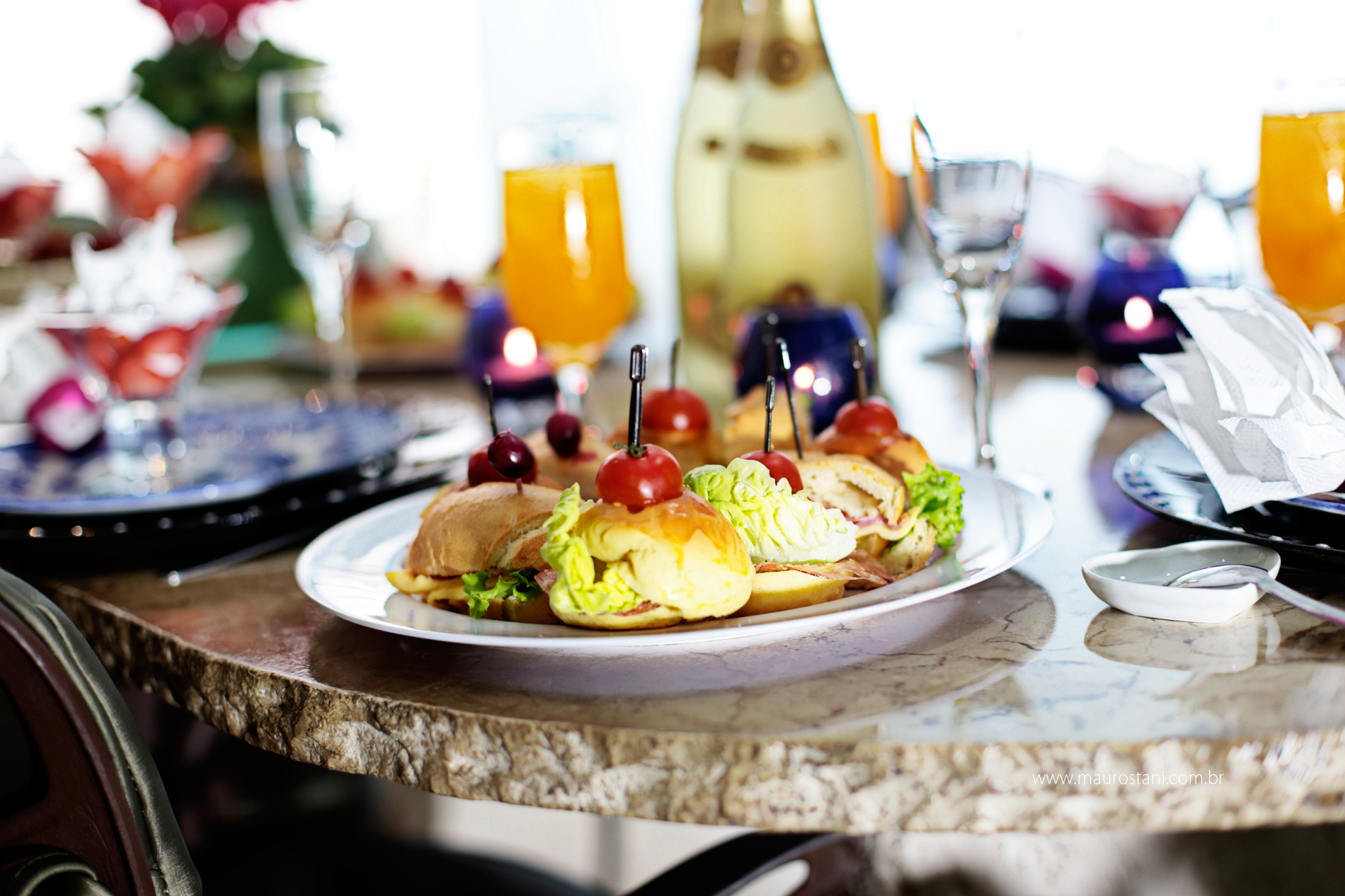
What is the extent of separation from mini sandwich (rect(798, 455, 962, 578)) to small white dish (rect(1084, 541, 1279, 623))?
0.28ft

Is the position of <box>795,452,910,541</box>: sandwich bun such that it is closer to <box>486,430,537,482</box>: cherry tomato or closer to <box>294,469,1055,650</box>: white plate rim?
<box>294,469,1055,650</box>: white plate rim

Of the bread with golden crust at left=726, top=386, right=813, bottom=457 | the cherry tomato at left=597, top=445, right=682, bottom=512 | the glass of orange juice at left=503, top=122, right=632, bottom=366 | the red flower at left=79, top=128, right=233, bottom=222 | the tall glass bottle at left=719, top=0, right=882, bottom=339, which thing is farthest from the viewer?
the red flower at left=79, top=128, right=233, bottom=222

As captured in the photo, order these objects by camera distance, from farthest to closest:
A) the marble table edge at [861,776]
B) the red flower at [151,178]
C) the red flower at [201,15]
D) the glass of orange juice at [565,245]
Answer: the red flower at [201,15] < the red flower at [151,178] < the glass of orange juice at [565,245] < the marble table edge at [861,776]

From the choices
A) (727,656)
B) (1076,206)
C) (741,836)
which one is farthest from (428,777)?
(1076,206)

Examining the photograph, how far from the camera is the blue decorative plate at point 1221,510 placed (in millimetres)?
612

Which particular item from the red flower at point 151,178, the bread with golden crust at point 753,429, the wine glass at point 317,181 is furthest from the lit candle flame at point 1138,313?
the red flower at point 151,178

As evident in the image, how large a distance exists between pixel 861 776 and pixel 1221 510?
333mm

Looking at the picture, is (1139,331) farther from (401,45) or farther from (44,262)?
(401,45)

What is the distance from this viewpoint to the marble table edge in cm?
47

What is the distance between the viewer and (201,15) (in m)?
1.99

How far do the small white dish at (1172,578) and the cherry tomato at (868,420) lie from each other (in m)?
0.15

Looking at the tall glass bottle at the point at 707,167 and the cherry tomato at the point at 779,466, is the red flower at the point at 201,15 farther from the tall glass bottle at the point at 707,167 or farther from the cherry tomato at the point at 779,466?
the cherry tomato at the point at 779,466

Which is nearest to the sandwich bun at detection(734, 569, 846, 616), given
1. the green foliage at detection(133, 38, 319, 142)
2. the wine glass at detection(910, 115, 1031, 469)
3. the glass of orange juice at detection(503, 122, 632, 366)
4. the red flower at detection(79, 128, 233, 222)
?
the wine glass at detection(910, 115, 1031, 469)

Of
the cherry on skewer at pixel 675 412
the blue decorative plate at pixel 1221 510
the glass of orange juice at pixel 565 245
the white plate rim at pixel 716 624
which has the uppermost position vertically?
the glass of orange juice at pixel 565 245
